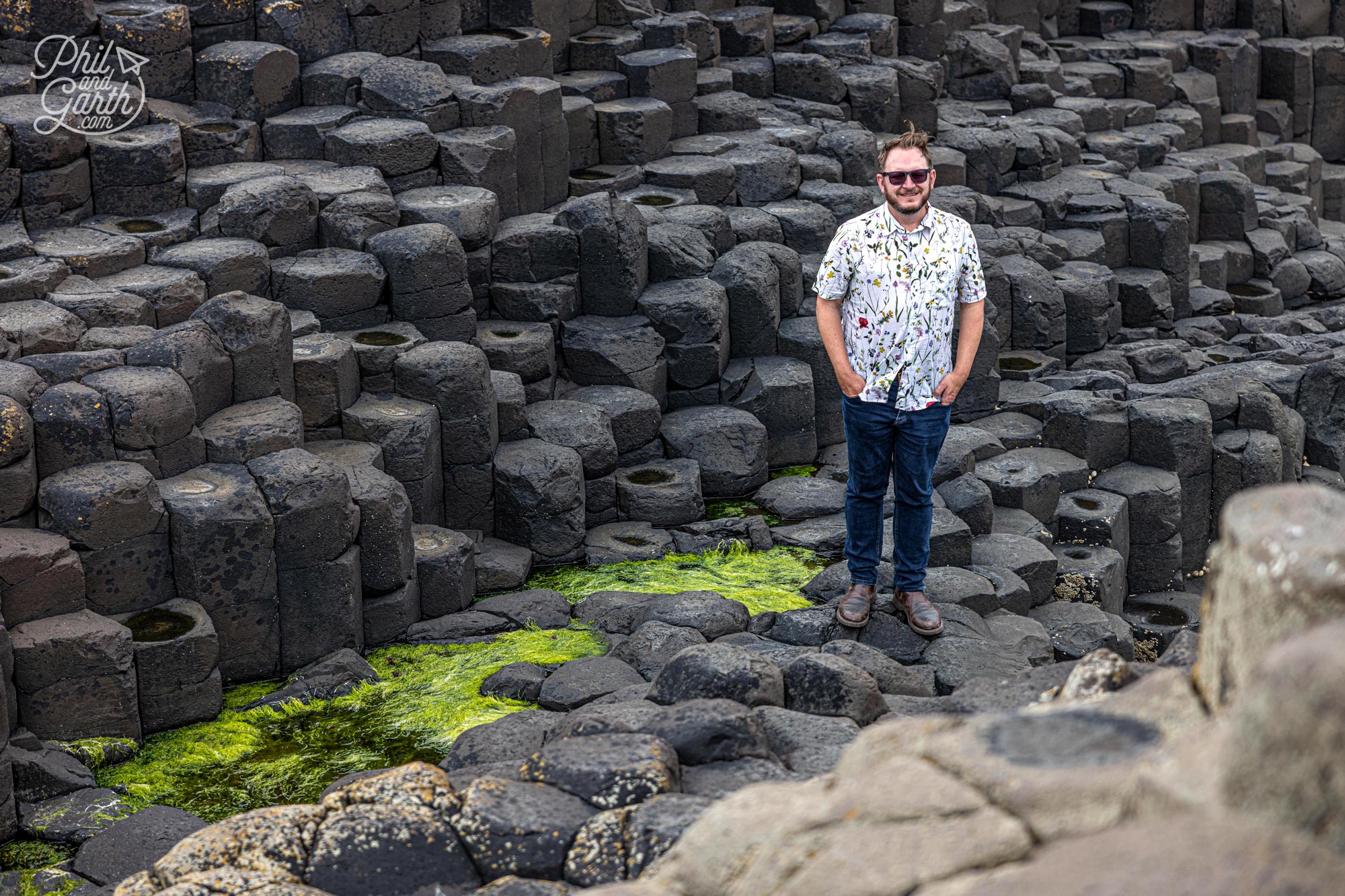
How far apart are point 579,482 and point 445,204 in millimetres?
2943

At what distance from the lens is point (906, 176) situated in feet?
20.8

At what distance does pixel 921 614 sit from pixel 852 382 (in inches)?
55.6

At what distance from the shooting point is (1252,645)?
10.2 ft

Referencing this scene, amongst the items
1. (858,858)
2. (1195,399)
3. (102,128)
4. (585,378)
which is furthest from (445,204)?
(858,858)

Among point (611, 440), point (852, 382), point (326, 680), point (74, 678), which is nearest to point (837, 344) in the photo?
point (852, 382)

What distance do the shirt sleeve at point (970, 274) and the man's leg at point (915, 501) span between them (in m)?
0.54

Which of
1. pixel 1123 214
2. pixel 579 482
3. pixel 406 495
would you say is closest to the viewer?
pixel 406 495

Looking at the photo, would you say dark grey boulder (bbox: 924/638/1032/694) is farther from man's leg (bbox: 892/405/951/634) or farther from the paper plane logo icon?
the paper plane logo icon

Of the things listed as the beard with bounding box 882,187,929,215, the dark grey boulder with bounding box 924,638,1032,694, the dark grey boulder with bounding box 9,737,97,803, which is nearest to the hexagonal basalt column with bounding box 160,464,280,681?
the dark grey boulder with bounding box 9,737,97,803

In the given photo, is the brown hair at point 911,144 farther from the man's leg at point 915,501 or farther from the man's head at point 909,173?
the man's leg at point 915,501

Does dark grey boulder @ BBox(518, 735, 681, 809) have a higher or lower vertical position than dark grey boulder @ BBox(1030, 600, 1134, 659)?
higher

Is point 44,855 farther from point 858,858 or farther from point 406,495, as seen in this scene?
point 858,858

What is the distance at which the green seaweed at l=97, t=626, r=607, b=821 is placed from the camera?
7.12 meters

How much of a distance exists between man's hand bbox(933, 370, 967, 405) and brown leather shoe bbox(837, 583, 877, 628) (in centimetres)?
120
